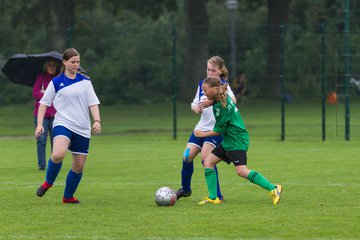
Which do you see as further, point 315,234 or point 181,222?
point 181,222

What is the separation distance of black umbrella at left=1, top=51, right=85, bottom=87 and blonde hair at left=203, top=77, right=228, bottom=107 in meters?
5.93

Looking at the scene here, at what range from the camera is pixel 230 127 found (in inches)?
445

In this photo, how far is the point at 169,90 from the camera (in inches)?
1415

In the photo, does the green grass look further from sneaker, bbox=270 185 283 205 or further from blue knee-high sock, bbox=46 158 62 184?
blue knee-high sock, bbox=46 158 62 184

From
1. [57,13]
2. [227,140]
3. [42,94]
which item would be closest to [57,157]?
[227,140]

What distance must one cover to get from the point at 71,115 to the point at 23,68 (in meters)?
5.61

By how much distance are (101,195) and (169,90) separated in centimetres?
2340

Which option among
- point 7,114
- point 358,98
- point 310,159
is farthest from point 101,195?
point 7,114

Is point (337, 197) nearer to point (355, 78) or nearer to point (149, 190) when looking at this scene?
point (149, 190)

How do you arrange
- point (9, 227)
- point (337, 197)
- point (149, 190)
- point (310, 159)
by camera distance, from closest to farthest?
point (9, 227) < point (337, 197) < point (149, 190) < point (310, 159)

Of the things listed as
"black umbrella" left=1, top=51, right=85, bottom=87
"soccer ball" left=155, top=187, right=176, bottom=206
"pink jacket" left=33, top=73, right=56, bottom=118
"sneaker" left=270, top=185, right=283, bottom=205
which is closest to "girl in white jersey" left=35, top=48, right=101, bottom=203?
"soccer ball" left=155, top=187, right=176, bottom=206

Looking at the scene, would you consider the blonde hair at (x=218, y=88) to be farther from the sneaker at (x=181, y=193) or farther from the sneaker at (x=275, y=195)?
the sneaker at (x=181, y=193)

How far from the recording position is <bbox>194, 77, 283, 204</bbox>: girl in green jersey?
36.3ft

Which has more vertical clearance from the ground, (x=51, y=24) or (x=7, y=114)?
(x=51, y=24)
